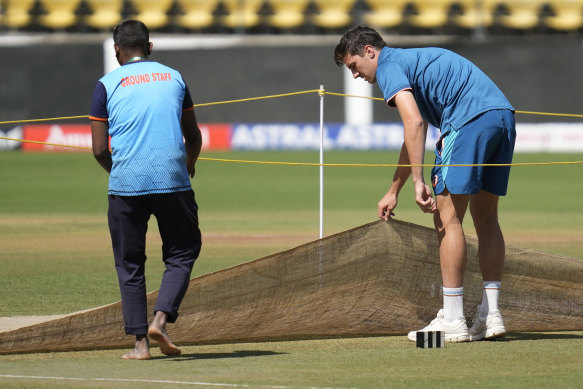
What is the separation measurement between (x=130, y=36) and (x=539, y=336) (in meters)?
2.94

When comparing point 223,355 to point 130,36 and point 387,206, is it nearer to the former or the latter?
point 387,206

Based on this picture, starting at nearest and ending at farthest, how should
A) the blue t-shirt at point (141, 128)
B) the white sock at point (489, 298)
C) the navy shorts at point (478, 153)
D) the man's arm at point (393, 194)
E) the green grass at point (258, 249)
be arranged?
the green grass at point (258, 249) → the blue t-shirt at point (141, 128) → the navy shorts at point (478, 153) → the white sock at point (489, 298) → the man's arm at point (393, 194)

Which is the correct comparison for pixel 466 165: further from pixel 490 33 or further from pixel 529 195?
pixel 490 33

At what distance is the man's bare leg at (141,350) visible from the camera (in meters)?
5.62

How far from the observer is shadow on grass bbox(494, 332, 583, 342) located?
635 cm

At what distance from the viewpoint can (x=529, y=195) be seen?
61.2 feet

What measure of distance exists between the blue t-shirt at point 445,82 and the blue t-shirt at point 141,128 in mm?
1267

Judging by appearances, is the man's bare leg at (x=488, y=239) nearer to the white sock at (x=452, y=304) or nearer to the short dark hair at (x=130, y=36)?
the white sock at (x=452, y=304)

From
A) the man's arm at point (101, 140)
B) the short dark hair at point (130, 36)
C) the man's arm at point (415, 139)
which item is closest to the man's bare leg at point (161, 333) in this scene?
the man's arm at point (101, 140)

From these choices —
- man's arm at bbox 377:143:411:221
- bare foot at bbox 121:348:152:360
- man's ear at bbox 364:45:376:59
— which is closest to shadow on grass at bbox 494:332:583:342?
man's arm at bbox 377:143:411:221

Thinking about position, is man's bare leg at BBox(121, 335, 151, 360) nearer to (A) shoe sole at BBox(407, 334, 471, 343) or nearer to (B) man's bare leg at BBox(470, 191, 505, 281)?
(A) shoe sole at BBox(407, 334, 471, 343)

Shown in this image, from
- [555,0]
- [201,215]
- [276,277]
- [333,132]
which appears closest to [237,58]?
[333,132]

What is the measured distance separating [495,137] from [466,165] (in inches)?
10.1

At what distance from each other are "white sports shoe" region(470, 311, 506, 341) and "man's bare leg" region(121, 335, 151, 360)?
1.89m
